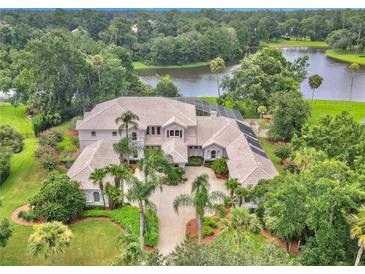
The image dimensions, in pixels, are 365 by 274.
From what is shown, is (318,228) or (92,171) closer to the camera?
(318,228)

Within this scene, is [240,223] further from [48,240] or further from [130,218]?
[48,240]

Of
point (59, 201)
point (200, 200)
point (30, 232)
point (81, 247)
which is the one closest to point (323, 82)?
point (200, 200)

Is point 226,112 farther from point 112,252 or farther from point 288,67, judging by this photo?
point 112,252

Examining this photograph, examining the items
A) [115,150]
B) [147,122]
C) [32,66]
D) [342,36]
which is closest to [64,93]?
[32,66]

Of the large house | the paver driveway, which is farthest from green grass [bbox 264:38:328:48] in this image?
the paver driveway

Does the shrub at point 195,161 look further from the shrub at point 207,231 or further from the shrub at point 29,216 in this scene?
the shrub at point 29,216

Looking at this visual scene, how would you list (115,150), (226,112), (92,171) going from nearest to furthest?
(92,171), (115,150), (226,112)
